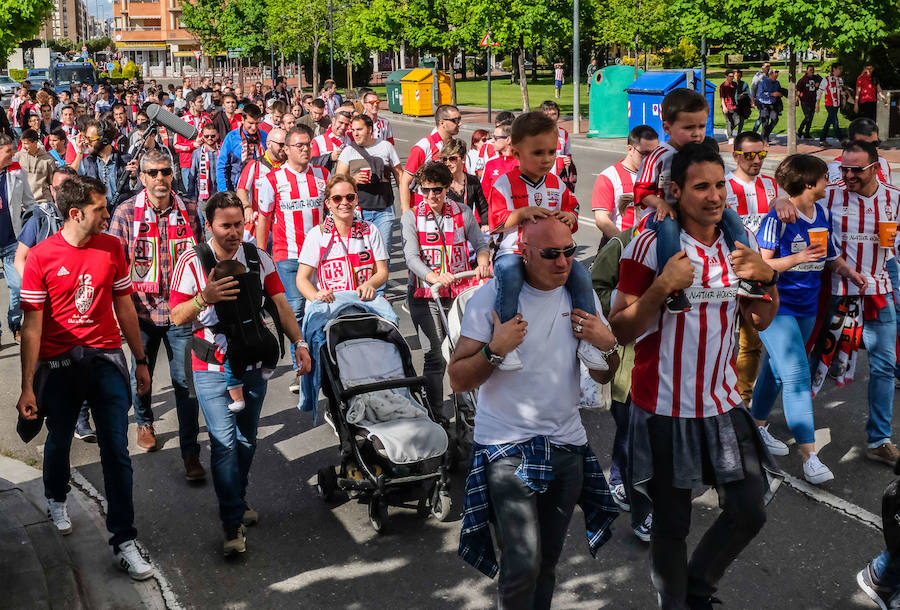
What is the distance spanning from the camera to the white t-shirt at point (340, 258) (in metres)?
7.07

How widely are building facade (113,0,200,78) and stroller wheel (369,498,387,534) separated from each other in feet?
452

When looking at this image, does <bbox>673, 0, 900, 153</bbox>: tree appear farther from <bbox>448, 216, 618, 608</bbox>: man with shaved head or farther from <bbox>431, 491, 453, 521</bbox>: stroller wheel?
<bbox>448, 216, 618, 608</bbox>: man with shaved head

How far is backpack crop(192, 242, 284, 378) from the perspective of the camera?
5469 mm

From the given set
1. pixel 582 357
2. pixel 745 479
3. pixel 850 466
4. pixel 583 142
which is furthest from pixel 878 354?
pixel 583 142

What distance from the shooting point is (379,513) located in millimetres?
5777

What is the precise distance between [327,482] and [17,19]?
3428 cm

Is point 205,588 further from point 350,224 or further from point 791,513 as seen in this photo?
point 791,513

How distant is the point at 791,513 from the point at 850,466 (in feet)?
2.99

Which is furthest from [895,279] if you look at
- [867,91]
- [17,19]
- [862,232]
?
[17,19]

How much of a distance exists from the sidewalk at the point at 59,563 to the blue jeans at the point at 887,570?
11.3 feet

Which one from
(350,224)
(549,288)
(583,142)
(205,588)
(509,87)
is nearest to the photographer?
(549,288)

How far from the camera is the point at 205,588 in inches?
208

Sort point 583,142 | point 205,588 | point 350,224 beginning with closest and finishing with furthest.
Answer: point 205,588
point 350,224
point 583,142

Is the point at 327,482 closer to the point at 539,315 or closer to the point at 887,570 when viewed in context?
the point at 539,315
